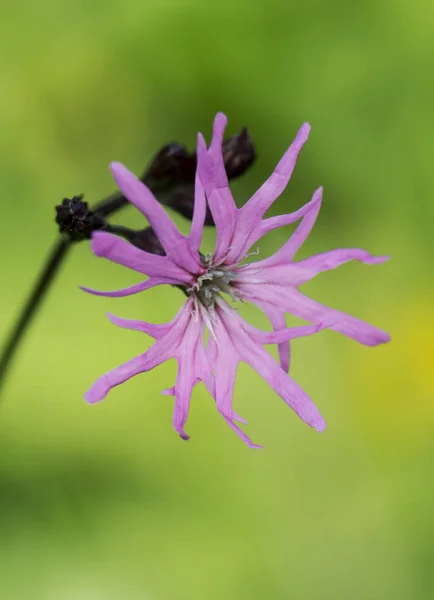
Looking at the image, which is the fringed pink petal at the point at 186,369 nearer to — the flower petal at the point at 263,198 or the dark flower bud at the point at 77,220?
the flower petal at the point at 263,198

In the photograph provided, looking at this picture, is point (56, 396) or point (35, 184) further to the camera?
point (35, 184)

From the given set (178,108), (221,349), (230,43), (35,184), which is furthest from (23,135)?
(221,349)

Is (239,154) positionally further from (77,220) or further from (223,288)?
(77,220)

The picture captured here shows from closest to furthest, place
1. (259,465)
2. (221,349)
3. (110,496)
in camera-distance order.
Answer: (221,349)
(110,496)
(259,465)

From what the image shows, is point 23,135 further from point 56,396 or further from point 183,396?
point 183,396

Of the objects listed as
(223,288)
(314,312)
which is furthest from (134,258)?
(314,312)

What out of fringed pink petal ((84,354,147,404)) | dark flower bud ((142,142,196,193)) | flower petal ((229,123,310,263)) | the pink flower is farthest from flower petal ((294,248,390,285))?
fringed pink petal ((84,354,147,404))

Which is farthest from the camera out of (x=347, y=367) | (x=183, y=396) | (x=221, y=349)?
(x=347, y=367)
